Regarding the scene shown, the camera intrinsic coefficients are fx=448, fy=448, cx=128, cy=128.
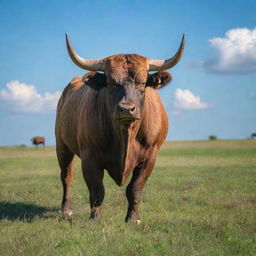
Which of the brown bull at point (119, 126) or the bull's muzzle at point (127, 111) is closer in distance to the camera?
the bull's muzzle at point (127, 111)

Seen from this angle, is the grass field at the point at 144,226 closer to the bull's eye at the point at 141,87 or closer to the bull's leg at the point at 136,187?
the bull's leg at the point at 136,187

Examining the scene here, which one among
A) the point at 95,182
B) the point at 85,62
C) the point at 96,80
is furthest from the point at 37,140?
the point at 96,80

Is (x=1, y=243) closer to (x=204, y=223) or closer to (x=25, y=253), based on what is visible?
(x=25, y=253)

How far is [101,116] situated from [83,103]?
1077mm

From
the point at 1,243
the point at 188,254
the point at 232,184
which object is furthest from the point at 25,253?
the point at 232,184

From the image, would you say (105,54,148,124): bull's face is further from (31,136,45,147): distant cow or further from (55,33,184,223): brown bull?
(31,136,45,147): distant cow

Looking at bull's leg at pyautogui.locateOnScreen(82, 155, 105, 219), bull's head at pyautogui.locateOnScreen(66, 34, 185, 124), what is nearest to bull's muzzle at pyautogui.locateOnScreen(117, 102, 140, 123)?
bull's head at pyautogui.locateOnScreen(66, 34, 185, 124)

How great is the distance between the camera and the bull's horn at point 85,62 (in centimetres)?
726

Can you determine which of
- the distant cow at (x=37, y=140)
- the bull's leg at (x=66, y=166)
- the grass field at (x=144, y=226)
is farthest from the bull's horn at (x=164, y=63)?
the distant cow at (x=37, y=140)

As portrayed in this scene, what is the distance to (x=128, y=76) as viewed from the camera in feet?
21.5

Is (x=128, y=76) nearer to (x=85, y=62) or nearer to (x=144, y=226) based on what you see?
(x=85, y=62)

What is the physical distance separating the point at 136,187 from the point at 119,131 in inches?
41.3

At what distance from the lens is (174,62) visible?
7309mm

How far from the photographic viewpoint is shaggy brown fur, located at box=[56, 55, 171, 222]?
6.65 m
